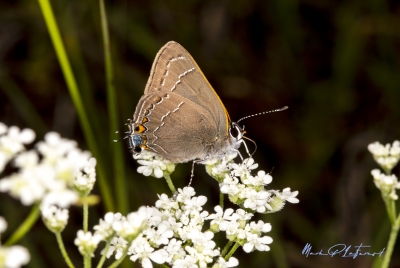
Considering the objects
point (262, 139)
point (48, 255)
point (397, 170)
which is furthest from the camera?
point (262, 139)

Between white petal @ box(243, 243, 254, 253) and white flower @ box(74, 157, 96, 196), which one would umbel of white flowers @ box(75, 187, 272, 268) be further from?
white flower @ box(74, 157, 96, 196)

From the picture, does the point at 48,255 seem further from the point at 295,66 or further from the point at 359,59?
the point at 359,59

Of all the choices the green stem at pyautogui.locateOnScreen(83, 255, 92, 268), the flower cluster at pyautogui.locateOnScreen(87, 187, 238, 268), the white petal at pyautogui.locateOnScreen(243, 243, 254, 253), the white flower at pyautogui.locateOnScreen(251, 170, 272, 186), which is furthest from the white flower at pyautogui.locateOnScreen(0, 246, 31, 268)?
the white flower at pyautogui.locateOnScreen(251, 170, 272, 186)

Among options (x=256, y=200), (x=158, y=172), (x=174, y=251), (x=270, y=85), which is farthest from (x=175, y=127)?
(x=270, y=85)

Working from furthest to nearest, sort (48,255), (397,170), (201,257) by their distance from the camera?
(397,170)
(48,255)
(201,257)

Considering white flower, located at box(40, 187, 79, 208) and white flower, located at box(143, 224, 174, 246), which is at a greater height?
white flower, located at box(40, 187, 79, 208)

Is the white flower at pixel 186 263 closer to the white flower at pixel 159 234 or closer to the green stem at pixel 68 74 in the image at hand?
the white flower at pixel 159 234

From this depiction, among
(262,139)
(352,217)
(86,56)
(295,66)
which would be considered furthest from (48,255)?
(295,66)
